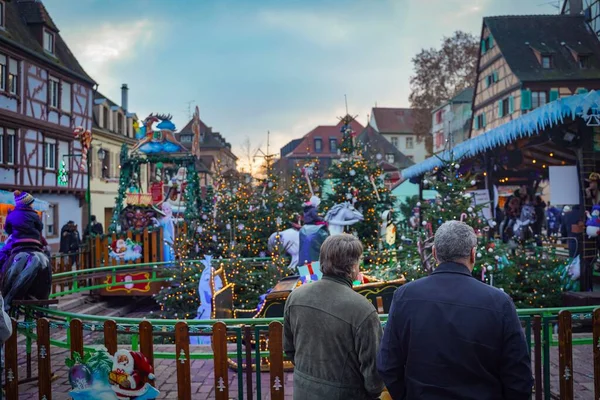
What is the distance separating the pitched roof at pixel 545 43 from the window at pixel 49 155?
26103 mm

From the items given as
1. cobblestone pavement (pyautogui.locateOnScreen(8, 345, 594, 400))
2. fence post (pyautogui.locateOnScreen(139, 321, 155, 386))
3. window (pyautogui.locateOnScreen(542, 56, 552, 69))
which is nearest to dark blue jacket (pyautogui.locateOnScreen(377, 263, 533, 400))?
fence post (pyautogui.locateOnScreen(139, 321, 155, 386))

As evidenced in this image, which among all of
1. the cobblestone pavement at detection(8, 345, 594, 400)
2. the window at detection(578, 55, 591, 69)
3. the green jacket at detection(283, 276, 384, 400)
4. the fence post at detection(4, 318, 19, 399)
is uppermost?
the window at detection(578, 55, 591, 69)

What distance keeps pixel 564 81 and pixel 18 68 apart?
1157 inches

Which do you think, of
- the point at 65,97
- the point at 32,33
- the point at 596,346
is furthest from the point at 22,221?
the point at 65,97

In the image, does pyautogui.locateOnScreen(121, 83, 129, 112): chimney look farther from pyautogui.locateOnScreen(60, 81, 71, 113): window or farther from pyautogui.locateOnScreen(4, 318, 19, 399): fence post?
pyautogui.locateOnScreen(4, 318, 19, 399): fence post

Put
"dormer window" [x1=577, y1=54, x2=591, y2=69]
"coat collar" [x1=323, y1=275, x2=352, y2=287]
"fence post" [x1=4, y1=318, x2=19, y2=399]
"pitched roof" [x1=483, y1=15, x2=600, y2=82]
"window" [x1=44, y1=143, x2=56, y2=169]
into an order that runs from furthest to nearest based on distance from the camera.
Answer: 1. "dormer window" [x1=577, y1=54, x2=591, y2=69]
2. "pitched roof" [x1=483, y1=15, x2=600, y2=82]
3. "window" [x1=44, y1=143, x2=56, y2=169]
4. "fence post" [x1=4, y1=318, x2=19, y2=399]
5. "coat collar" [x1=323, y1=275, x2=352, y2=287]

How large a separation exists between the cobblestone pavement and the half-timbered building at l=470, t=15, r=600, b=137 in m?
25.8

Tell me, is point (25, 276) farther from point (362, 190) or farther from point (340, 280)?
point (362, 190)

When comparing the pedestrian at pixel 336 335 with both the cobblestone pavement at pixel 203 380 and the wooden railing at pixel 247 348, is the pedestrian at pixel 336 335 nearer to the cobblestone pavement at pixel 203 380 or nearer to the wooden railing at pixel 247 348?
the wooden railing at pixel 247 348

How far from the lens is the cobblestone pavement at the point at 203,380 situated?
5531mm

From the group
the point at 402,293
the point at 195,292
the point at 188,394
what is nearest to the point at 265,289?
the point at 195,292

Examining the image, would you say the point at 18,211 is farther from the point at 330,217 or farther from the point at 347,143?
the point at 347,143

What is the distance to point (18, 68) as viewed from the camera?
22125 mm

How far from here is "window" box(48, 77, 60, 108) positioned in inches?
973
